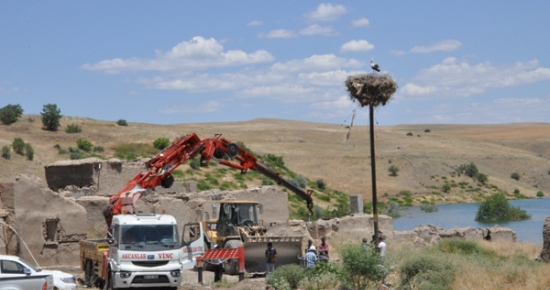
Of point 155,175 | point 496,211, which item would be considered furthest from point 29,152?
point 155,175

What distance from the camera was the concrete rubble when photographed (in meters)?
22.6

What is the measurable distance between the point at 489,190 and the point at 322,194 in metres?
20.8

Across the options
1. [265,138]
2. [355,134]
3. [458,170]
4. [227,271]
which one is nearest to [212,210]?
[227,271]

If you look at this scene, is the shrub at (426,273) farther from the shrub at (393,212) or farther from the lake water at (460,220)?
the shrub at (393,212)

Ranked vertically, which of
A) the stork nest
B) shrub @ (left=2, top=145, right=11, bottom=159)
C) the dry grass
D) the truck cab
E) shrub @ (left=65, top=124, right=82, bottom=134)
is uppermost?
the stork nest

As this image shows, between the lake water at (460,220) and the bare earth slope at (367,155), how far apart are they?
923 centimetres

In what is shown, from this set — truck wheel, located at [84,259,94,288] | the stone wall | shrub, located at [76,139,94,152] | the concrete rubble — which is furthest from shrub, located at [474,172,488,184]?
truck wheel, located at [84,259,94,288]

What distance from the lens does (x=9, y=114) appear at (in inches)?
2731

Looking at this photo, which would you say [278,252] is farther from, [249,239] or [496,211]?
[496,211]

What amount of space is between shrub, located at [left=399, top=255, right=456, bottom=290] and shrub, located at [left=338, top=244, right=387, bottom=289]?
2.25ft

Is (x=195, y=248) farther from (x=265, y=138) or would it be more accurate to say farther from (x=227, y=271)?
(x=265, y=138)

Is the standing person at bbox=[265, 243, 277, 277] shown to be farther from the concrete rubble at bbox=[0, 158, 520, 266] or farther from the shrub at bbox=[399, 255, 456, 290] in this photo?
the concrete rubble at bbox=[0, 158, 520, 266]

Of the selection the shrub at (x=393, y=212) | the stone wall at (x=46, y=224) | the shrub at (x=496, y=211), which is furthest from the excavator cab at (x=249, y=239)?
the shrub at (x=393, y=212)

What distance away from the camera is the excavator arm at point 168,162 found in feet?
69.8
